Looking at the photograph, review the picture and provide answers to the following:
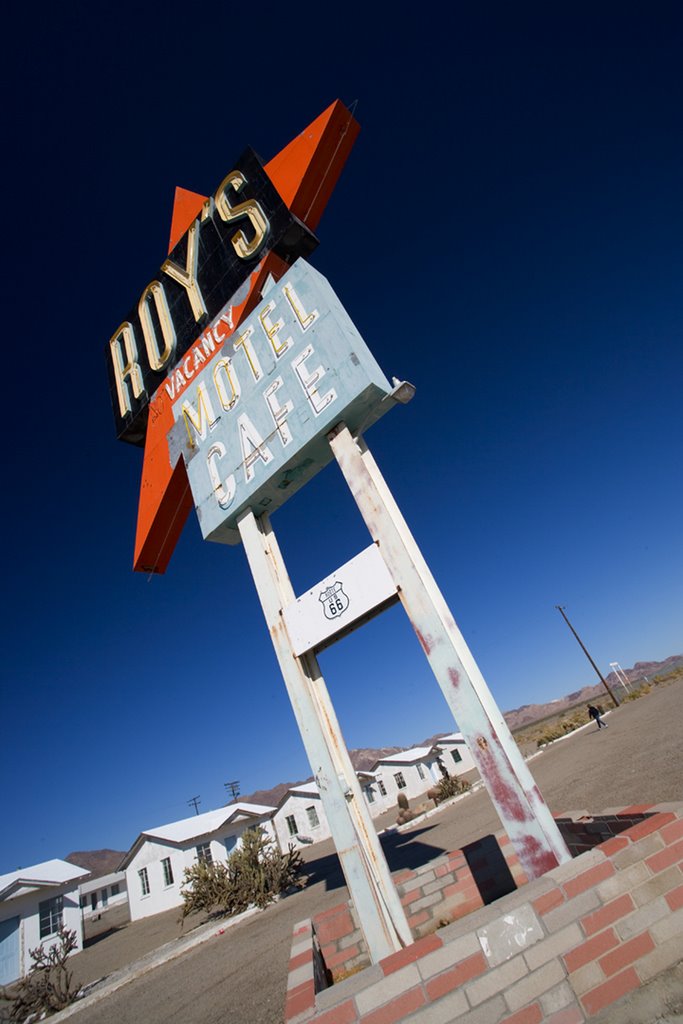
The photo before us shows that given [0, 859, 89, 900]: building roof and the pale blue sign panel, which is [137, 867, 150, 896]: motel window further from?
the pale blue sign panel

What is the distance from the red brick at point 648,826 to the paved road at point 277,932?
4237 millimetres

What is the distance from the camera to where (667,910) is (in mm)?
2477

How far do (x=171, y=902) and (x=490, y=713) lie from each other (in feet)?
107

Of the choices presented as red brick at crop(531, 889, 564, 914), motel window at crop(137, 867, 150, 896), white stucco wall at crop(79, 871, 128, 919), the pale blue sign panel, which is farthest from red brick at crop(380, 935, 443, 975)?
white stucco wall at crop(79, 871, 128, 919)

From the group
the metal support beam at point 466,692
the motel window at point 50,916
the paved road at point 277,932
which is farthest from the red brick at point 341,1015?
the motel window at point 50,916

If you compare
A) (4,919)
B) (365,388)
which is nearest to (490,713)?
(365,388)

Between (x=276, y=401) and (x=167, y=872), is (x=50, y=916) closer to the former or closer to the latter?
(x=167, y=872)

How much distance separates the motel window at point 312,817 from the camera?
118 feet

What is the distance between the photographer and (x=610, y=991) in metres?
2.27

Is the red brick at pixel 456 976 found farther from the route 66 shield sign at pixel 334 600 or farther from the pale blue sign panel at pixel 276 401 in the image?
the pale blue sign panel at pixel 276 401

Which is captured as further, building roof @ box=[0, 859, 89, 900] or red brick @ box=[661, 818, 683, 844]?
building roof @ box=[0, 859, 89, 900]

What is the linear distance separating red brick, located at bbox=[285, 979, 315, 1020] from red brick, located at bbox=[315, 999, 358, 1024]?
332mm

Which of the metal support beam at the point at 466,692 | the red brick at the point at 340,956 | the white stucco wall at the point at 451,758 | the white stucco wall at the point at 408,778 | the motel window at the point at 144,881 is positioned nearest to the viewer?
the metal support beam at the point at 466,692

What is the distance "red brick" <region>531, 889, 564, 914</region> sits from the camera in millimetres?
2328
